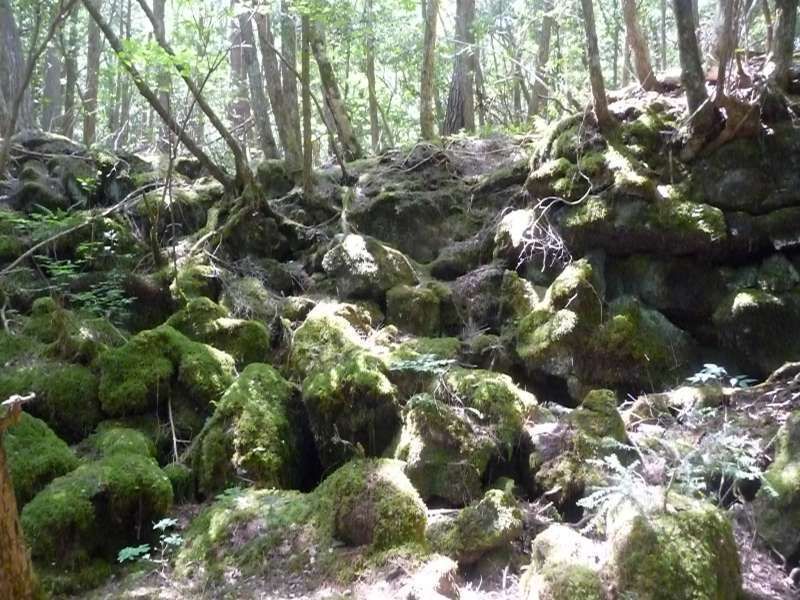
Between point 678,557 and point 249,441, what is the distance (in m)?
3.76

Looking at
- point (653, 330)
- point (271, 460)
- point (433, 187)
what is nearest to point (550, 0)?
point (433, 187)

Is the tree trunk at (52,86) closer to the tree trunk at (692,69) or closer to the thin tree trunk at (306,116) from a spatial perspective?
the thin tree trunk at (306,116)

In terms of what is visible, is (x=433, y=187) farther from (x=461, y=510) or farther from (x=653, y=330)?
(x=461, y=510)

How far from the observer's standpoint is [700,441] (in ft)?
18.3

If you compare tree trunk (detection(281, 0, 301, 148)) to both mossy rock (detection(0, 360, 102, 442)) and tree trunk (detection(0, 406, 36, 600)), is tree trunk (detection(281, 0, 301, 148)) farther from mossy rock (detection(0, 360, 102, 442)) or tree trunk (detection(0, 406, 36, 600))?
tree trunk (detection(0, 406, 36, 600))

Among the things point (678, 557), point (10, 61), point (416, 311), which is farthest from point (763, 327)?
point (10, 61)

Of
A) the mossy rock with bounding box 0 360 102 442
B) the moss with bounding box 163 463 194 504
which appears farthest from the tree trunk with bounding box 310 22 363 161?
the moss with bounding box 163 463 194 504

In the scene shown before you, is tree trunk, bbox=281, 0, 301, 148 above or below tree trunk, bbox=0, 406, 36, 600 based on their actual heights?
above

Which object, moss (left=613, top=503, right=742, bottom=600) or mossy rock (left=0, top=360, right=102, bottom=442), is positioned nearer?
moss (left=613, top=503, right=742, bottom=600)

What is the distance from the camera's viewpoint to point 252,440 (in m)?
6.16

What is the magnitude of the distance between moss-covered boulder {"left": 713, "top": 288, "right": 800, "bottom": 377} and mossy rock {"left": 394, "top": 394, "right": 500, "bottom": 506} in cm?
297

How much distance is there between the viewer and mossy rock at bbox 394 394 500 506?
566cm

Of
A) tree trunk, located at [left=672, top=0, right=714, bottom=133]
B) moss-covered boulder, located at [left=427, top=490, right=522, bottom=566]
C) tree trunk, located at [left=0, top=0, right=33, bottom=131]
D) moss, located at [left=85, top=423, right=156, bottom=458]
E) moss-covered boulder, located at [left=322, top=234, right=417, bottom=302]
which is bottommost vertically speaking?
moss-covered boulder, located at [left=427, top=490, right=522, bottom=566]

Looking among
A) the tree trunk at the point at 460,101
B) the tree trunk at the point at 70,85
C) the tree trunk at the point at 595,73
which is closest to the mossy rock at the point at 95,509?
the tree trunk at the point at 595,73
